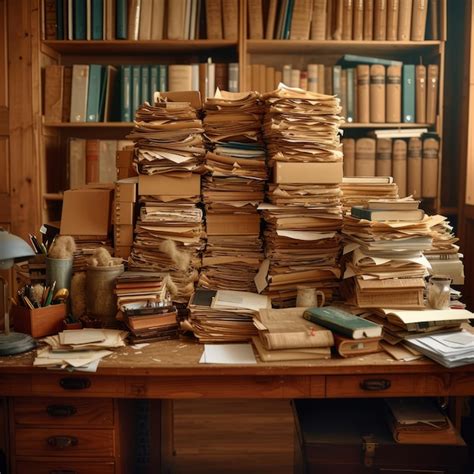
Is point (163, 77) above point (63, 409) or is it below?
above

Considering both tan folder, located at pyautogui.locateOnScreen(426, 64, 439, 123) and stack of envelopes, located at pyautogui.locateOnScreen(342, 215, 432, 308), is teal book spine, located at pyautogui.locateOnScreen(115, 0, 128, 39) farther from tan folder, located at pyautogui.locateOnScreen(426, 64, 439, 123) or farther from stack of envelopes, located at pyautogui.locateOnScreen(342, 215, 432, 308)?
stack of envelopes, located at pyautogui.locateOnScreen(342, 215, 432, 308)

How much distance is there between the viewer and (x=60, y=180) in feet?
11.1

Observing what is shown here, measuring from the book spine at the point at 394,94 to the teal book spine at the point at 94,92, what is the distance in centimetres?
146

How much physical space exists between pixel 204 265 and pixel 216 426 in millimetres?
1018

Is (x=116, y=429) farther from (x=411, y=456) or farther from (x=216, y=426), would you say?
(x=216, y=426)

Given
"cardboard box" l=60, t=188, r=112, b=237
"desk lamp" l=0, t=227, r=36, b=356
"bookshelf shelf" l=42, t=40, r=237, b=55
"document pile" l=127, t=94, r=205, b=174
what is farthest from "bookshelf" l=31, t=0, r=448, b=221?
"desk lamp" l=0, t=227, r=36, b=356

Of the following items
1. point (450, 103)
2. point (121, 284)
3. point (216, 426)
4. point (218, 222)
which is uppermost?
point (450, 103)

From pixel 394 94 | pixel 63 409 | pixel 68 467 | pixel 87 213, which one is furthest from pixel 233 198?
pixel 394 94

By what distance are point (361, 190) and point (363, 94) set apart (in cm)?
115

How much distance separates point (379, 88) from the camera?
314 centimetres

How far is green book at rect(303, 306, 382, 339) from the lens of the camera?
1717 mm

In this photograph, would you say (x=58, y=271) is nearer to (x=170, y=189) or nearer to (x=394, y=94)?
(x=170, y=189)

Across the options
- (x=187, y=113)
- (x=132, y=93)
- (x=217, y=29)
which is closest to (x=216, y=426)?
(x=187, y=113)

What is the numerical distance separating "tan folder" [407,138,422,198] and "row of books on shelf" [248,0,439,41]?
51cm
